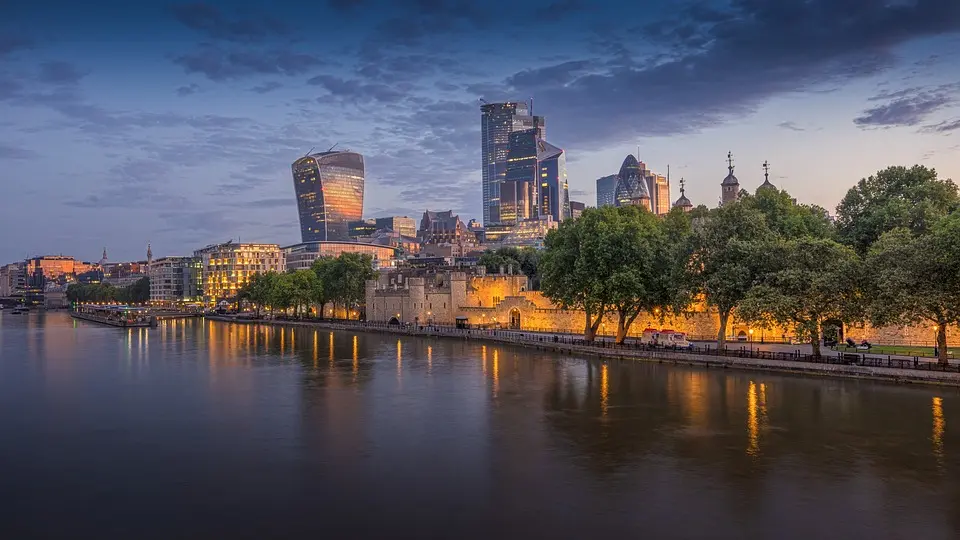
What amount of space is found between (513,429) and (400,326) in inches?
2645

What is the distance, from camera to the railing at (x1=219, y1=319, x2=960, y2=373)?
44.9 metres

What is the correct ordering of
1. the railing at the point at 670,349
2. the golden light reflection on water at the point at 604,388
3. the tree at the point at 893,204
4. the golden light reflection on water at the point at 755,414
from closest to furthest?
the golden light reflection on water at the point at 755,414 < the golden light reflection on water at the point at 604,388 < the railing at the point at 670,349 < the tree at the point at 893,204

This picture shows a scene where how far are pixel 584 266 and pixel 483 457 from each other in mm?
38877

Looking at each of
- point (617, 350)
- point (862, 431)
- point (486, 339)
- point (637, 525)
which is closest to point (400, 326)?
point (486, 339)

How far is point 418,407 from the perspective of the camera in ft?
130

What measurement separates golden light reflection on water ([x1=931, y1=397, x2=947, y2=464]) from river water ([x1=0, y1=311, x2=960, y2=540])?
0.50ft

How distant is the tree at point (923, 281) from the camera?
4109 cm

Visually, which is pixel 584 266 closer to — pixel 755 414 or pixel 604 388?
pixel 604 388

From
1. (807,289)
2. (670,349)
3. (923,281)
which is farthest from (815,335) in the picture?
(670,349)

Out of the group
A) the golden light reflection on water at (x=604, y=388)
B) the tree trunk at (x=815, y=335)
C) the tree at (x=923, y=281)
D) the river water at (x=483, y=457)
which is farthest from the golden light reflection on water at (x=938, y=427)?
the golden light reflection on water at (x=604, y=388)

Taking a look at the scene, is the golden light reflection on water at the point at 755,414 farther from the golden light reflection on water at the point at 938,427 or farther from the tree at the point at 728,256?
the tree at the point at 728,256

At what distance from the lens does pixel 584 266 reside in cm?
6544

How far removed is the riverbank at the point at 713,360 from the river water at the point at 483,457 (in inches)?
63.8

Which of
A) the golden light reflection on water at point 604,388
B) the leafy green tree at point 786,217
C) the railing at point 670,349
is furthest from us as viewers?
the leafy green tree at point 786,217
